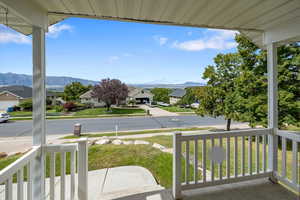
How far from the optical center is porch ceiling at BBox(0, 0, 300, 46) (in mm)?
1536

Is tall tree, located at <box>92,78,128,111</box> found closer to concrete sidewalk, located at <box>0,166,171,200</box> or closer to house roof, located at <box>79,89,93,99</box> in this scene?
house roof, located at <box>79,89,93,99</box>

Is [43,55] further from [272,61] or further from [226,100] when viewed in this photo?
[226,100]

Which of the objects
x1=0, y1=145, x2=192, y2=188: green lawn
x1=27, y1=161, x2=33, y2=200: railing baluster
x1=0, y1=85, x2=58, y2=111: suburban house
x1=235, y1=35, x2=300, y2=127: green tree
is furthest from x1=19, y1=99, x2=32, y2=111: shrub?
x1=235, y1=35, x2=300, y2=127: green tree

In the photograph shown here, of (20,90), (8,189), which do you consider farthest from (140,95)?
(8,189)

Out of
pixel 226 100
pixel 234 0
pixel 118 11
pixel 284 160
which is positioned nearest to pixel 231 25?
pixel 234 0

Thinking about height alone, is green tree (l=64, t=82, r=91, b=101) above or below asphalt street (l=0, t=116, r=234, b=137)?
above

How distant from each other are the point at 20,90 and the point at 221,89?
4927 mm

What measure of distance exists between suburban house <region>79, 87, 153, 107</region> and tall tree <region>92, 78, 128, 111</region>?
0.08m

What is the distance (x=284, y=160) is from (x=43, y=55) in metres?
3.17

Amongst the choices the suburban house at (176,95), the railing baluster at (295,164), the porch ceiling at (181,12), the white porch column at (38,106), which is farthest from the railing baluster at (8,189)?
the railing baluster at (295,164)

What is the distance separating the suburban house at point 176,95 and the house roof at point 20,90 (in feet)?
7.94

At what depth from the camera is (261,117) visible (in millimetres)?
4660

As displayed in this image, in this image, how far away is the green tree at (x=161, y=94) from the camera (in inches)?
132

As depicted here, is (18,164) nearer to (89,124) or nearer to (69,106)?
(69,106)
